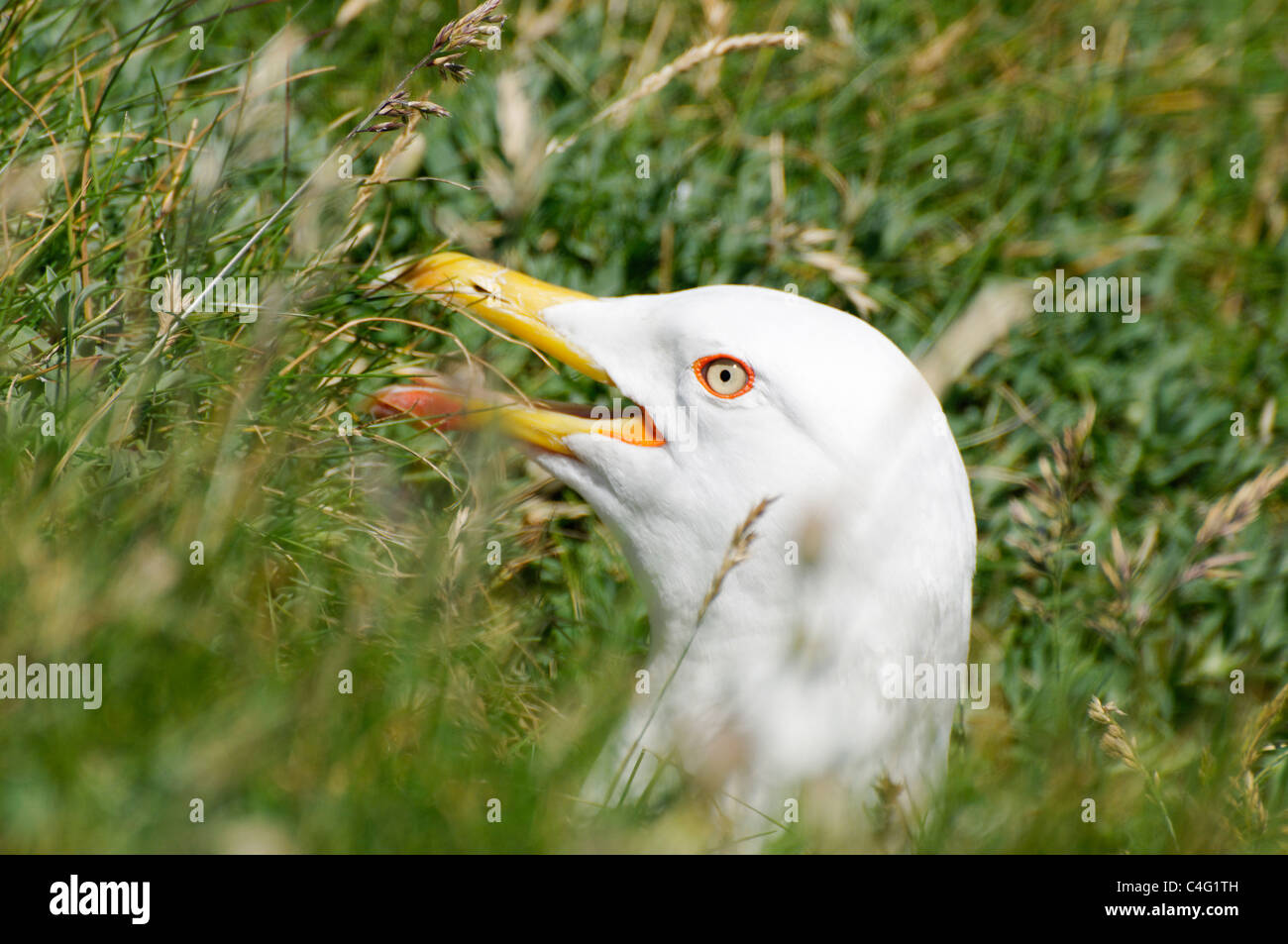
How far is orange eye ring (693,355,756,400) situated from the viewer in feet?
8.99

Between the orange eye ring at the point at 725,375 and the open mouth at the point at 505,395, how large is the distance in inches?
6.3

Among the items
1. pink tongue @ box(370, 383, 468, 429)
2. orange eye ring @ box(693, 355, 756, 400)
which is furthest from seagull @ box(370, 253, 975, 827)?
pink tongue @ box(370, 383, 468, 429)

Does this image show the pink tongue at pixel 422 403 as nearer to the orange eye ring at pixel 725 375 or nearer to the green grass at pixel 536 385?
the green grass at pixel 536 385

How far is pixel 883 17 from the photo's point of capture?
5.37 metres

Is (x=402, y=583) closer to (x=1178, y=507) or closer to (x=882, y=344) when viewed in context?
(x=882, y=344)

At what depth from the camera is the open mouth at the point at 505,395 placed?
9.56 ft

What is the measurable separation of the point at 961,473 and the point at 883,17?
3.19m

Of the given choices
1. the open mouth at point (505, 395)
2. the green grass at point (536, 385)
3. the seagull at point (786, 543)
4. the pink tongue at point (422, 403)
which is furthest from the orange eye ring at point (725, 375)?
the pink tongue at point (422, 403)

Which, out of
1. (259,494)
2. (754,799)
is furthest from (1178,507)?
(259,494)

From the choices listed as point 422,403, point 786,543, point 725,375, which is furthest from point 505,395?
point 786,543

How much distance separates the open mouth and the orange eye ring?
0.16 metres

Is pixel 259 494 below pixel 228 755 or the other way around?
the other way around

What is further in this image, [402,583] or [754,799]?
[402,583]

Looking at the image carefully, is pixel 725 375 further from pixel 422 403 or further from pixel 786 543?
pixel 422 403
